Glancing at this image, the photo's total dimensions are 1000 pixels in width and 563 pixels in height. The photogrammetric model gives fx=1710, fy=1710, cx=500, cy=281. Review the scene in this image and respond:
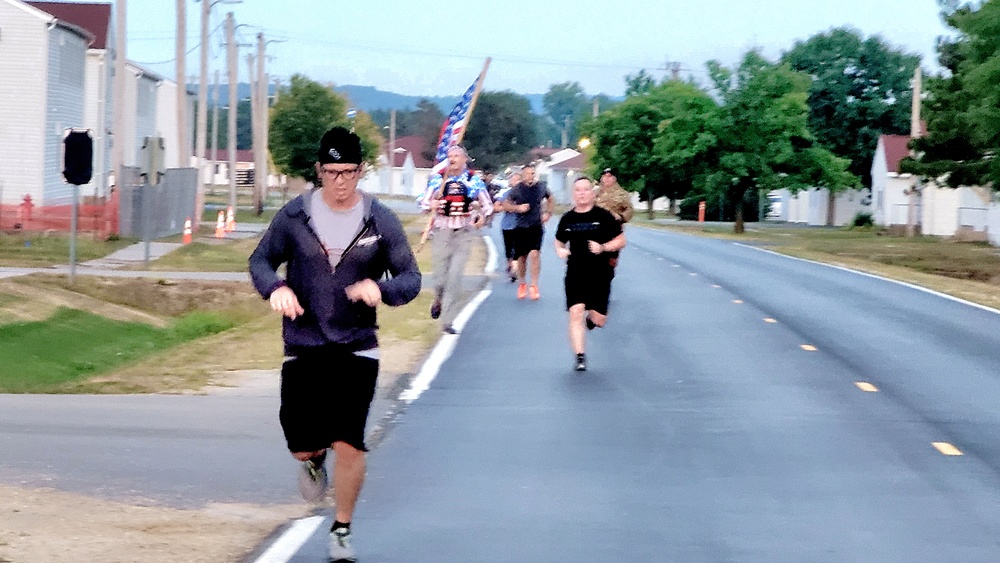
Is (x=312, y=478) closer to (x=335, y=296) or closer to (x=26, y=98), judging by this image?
(x=335, y=296)

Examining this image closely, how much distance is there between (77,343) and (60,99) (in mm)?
29531

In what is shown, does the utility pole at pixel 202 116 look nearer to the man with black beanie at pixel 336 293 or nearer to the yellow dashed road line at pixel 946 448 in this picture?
the yellow dashed road line at pixel 946 448

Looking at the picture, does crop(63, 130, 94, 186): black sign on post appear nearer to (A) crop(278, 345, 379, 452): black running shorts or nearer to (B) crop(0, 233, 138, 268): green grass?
(B) crop(0, 233, 138, 268): green grass

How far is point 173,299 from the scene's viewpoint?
27641 millimetres

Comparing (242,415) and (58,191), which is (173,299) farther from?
(58,191)

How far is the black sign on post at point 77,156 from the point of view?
26594 mm

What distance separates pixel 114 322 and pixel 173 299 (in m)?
2.55

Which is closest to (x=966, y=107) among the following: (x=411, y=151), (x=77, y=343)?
(x=77, y=343)

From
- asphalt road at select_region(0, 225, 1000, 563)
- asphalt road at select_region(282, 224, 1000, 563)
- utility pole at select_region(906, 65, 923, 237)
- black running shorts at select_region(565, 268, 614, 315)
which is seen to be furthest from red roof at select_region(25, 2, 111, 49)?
black running shorts at select_region(565, 268, 614, 315)

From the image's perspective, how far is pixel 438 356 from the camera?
1661 cm

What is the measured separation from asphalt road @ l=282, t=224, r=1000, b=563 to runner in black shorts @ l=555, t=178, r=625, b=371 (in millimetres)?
493

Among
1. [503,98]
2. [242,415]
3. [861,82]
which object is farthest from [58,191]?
[503,98]

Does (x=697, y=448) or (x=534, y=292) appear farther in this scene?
(x=534, y=292)

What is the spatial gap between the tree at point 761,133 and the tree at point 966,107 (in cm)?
893
